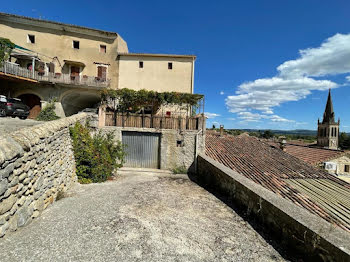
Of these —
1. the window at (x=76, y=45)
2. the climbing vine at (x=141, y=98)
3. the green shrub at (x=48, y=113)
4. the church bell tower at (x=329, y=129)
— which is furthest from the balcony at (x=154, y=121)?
the church bell tower at (x=329, y=129)

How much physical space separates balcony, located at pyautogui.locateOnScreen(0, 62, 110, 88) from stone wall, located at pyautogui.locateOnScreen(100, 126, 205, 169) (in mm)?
9887

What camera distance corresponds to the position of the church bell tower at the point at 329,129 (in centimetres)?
4616

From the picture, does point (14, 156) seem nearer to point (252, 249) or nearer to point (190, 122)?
point (252, 249)

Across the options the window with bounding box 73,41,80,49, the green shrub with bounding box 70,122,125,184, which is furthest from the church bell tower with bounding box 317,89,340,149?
the window with bounding box 73,41,80,49

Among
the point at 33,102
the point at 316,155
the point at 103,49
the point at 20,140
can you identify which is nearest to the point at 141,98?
the point at 20,140

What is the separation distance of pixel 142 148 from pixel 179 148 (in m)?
2.15

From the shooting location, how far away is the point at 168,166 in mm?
9328

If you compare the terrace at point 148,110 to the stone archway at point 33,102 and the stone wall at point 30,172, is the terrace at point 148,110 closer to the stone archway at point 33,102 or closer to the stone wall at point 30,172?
the stone wall at point 30,172

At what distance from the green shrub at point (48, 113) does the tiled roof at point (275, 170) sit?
1378cm

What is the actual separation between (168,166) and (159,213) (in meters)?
5.02

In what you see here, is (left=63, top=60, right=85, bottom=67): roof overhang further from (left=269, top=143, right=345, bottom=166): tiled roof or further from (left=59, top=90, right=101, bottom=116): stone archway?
(left=269, top=143, right=345, bottom=166): tiled roof

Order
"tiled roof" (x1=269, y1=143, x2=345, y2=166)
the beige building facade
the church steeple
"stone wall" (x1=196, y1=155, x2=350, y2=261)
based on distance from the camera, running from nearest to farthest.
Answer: "stone wall" (x1=196, y1=155, x2=350, y2=261) → the beige building facade → "tiled roof" (x1=269, y1=143, x2=345, y2=166) → the church steeple

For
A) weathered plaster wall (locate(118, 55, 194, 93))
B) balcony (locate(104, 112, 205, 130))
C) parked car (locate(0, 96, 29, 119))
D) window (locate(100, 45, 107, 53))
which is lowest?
balcony (locate(104, 112, 205, 130))

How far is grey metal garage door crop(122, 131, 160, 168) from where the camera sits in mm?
9508
